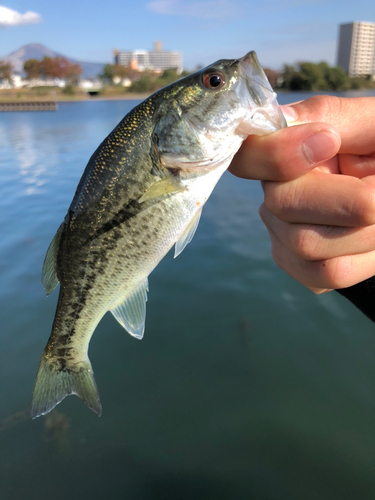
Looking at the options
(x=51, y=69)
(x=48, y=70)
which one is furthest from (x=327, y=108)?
(x=48, y=70)

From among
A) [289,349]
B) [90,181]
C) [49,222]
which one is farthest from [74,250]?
[49,222]

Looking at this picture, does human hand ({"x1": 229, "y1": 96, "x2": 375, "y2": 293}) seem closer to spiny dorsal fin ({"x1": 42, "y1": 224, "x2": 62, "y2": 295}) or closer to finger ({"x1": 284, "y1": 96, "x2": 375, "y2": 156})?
finger ({"x1": 284, "y1": 96, "x2": 375, "y2": 156})


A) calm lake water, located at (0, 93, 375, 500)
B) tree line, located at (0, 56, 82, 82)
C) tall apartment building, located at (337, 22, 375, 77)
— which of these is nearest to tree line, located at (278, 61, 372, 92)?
tree line, located at (0, 56, 82, 82)

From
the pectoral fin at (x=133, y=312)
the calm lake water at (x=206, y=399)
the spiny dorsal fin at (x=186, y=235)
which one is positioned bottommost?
the calm lake water at (x=206, y=399)

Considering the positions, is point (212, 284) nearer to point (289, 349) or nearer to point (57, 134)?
point (289, 349)

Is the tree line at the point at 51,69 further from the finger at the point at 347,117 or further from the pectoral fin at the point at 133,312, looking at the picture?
the finger at the point at 347,117

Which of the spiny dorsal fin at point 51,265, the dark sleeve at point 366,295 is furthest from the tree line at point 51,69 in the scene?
the dark sleeve at point 366,295
